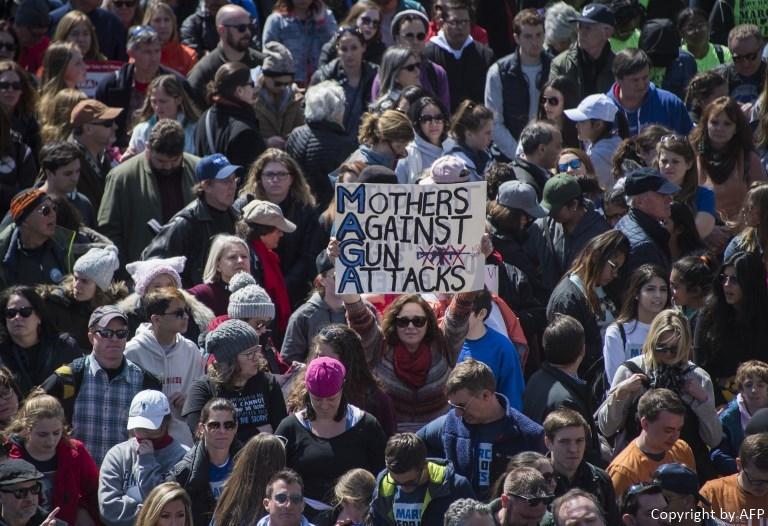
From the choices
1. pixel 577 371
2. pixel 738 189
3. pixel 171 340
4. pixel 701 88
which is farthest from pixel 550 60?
pixel 171 340

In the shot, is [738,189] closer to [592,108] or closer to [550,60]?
[592,108]

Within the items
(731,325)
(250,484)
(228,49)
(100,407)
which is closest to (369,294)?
(100,407)

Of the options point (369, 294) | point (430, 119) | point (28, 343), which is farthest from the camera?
point (430, 119)

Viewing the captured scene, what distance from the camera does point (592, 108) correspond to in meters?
13.3

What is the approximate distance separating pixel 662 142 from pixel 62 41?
510 cm

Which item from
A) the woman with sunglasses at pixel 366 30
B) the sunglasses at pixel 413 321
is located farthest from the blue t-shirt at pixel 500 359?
the woman with sunglasses at pixel 366 30

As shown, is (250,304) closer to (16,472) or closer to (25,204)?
(16,472)

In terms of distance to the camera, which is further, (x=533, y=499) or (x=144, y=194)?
→ (x=144, y=194)

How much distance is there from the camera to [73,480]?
966 centimetres

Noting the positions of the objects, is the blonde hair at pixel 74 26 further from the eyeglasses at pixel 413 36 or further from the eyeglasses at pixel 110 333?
the eyeglasses at pixel 110 333

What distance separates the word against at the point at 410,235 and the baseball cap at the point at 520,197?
88cm

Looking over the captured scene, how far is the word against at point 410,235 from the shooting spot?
10586 millimetres

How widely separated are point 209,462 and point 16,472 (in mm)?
998

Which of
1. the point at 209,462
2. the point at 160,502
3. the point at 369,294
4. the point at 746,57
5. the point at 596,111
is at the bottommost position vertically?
the point at 160,502
